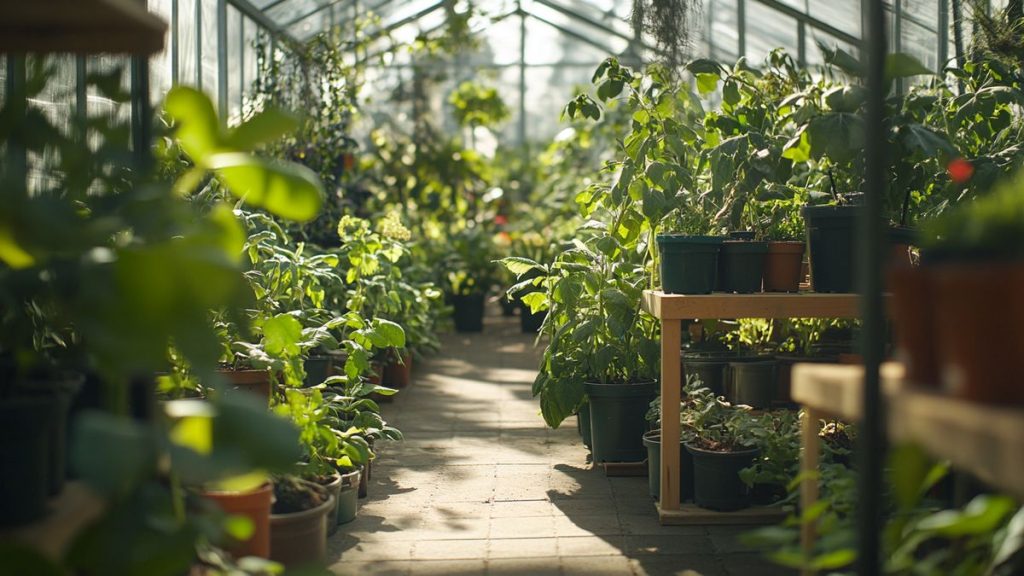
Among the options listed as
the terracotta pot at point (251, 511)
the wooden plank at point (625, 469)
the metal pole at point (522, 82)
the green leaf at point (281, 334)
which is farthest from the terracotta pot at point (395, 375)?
the metal pole at point (522, 82)

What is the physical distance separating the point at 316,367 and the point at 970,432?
352cm

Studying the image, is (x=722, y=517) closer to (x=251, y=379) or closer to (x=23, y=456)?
(x=251, y=379)

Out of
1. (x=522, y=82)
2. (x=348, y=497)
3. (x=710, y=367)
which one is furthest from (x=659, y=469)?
(x=522, y=82)

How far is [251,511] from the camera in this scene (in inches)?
88.0

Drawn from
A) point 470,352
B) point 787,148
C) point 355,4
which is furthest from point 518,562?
point 355,4

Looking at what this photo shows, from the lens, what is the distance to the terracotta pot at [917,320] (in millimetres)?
1415

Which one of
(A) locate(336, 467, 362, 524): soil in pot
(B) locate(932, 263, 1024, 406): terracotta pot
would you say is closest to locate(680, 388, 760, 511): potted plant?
(A) locate(336, 467, 362, 524): soil in pot

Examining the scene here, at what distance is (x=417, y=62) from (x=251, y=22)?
3076mm

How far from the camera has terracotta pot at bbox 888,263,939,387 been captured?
1415 millimetres

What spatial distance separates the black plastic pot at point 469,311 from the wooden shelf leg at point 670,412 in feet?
16.8

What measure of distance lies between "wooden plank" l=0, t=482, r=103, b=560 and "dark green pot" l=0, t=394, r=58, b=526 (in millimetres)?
28

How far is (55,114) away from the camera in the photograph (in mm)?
3072

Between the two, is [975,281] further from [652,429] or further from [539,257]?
[539,257]

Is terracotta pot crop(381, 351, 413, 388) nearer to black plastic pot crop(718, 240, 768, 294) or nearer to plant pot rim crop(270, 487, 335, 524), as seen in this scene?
black plastic pot crop(718, 240, 768, 294)
